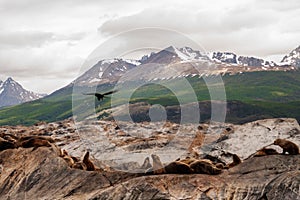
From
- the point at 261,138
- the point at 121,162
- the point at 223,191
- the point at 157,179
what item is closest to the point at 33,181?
the point at 121,162

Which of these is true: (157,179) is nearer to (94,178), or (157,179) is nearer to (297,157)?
(94,178)

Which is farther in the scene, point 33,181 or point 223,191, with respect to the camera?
point 33,181

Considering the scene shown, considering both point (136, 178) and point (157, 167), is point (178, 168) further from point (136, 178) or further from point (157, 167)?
point (136, 178)

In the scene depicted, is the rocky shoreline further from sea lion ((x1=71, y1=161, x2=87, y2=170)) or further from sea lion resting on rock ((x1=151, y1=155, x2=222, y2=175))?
sea lion resting on rock ((x1=151, y1=155, x2=222, y2=175))

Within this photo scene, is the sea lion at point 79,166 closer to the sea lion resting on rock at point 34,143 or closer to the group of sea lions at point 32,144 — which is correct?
the group of sea lions at point 32,144

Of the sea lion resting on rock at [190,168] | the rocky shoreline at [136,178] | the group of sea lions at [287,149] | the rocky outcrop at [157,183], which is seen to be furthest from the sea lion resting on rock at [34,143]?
the group of sea lions at [287,149]

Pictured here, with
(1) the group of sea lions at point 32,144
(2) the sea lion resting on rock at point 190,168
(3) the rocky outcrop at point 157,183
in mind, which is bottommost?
(3) the rocky outcrop at point 157,183

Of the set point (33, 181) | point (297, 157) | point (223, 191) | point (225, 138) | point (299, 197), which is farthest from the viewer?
point (225, 138)

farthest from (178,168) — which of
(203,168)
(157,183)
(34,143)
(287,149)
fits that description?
(34,143)

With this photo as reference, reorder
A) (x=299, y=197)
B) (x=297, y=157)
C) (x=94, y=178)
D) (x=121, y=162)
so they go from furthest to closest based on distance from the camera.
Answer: (x=121, y=162)
(x=94, y=178)
(x=297, y=157)
(x=299, y=197)
